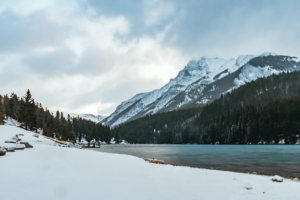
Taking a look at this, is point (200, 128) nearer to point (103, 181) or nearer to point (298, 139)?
point (298, 139)

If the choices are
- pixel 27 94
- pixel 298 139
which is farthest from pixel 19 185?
pixel 298 139

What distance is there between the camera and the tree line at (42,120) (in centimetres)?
6481

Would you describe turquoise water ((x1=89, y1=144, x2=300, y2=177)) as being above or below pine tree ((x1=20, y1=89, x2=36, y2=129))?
below

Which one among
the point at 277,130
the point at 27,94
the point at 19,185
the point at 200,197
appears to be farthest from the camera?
the point at 277,130

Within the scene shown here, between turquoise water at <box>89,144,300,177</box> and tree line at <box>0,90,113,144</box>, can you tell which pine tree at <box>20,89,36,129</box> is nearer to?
tree line at <box>0,90,113,144</box>

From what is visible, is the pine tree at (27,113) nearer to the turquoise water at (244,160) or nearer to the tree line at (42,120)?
the tree line at (42,120)

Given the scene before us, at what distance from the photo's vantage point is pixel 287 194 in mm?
10531

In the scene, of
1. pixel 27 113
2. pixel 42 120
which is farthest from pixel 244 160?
pixel 42 120

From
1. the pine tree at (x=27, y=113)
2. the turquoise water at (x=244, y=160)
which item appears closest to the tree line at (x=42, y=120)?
the pine tree at (x=27, y=113)

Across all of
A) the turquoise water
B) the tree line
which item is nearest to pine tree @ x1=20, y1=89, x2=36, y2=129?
the tree line

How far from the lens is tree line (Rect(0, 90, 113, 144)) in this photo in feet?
213

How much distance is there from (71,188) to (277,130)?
5448 inches

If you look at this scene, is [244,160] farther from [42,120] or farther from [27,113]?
[42,120]

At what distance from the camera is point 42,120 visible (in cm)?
14075
